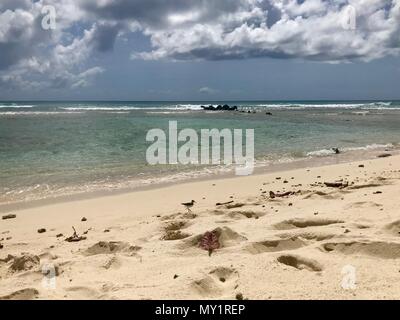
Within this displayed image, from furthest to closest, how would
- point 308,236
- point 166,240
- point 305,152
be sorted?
point 305,152 < point 166,240 < point 308,236

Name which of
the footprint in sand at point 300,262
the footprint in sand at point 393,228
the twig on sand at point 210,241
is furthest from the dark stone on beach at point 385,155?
the footprint in sand at point 300,262

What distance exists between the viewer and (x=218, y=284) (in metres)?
3.67

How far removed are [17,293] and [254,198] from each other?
4.57 metres

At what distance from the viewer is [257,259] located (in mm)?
4078

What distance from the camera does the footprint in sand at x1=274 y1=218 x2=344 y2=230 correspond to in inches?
208

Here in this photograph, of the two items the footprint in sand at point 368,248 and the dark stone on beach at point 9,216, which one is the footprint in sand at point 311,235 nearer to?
the footprint in sand at point 368,248

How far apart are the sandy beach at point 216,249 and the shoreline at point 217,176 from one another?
0.49 metres

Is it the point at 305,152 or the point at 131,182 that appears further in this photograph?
the point at 305,152

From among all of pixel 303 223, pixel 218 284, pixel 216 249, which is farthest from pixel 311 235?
pixel 218 284

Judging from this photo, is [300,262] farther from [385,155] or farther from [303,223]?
[385,155]

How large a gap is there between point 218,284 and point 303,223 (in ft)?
6.90

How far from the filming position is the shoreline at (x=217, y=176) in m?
8.09
